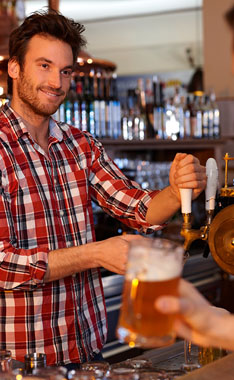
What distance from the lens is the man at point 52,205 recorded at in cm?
A: 196

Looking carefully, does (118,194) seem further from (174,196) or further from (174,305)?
(174,305)

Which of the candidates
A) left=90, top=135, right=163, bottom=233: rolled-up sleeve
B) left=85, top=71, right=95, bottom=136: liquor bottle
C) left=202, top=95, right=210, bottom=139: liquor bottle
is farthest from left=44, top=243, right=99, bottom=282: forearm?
left=202, top=95, right=210, bottom=139: liquor bottle

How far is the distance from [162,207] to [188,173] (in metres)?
0.36

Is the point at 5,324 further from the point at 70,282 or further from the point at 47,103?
the point at 47,103

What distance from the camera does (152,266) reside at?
1.05 metres

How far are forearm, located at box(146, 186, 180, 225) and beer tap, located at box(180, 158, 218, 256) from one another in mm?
241

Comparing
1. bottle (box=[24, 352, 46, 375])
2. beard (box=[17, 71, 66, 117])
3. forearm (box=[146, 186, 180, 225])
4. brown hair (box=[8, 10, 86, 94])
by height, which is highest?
brown hair (box=[8, 10, 86, 94])

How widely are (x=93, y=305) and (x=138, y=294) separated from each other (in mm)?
1263

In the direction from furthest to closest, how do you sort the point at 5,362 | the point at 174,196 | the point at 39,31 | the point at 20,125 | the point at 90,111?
the point at 90,111 < the point at 39,31 < the point at 20,125 < the point at 174,196 < the point at 5,362

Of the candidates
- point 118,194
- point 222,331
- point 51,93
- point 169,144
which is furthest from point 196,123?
point 222,331

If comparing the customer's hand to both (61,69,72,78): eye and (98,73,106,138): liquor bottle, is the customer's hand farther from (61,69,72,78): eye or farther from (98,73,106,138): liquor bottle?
(98,73,106,138): liquor bottle

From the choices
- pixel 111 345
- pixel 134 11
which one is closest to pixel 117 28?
pixel 134 11

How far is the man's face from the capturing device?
2228mm

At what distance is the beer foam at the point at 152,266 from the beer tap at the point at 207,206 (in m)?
0.74
